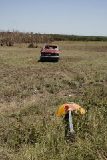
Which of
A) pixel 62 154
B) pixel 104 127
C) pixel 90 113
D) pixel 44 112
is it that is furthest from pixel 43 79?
pixel 62 154

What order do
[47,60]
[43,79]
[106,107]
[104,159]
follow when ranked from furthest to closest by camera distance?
[47,60] → [43,79] → [106,107] → [104,159]

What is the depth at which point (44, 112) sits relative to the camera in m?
11.6

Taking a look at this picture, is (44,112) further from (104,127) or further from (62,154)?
(62,154)

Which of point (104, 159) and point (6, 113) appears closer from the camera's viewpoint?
point (104, 159)

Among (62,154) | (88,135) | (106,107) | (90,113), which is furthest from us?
(106,107)

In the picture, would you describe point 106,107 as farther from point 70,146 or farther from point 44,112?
point 70,146

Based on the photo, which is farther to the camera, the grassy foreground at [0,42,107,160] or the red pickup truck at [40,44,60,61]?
the red pickup truck at [40,44,60,61]

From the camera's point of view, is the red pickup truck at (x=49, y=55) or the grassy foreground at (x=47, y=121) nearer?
the grassy foreground at (x=47, y=121)

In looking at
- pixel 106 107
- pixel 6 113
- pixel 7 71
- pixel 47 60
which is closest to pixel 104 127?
pixel 106 107

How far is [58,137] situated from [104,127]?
119 centimetres

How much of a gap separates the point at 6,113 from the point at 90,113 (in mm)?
2734

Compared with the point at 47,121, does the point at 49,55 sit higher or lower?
lower

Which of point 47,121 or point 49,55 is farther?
point 49,55

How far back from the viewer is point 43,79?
63.0 feet
